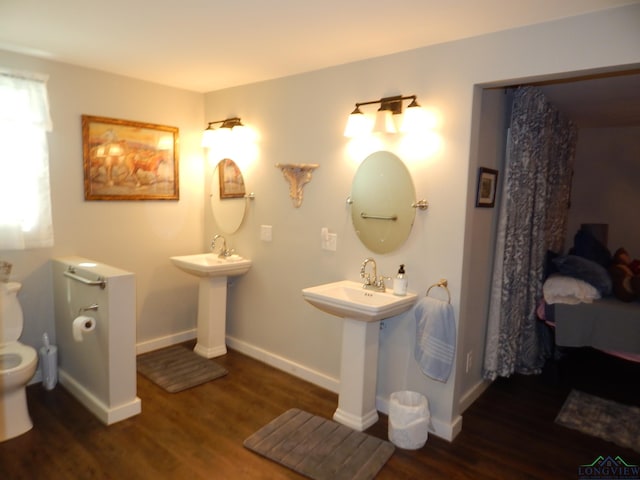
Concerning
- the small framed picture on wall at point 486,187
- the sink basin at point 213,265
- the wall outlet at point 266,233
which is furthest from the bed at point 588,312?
the sink basin at point 213,265

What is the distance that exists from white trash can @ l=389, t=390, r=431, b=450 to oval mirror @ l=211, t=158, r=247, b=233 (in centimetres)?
208

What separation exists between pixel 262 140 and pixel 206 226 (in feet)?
3.68

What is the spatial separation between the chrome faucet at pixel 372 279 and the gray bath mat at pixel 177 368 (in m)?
1.43

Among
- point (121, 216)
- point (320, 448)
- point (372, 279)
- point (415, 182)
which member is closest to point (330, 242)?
point (372, 279)

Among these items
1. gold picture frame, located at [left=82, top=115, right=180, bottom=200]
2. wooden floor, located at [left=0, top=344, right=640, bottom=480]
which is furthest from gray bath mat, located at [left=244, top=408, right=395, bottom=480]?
gold picture frame, located at [left=82, top=115, right=180, bottom=200]

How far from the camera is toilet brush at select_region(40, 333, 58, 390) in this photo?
9.78 feet

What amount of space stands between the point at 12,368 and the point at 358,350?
6.73ft

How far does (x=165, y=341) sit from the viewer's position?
3846 millimetres

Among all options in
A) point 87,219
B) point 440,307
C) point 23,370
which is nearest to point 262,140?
point 87,219

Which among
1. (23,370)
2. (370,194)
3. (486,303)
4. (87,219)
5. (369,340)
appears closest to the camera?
(23,370)

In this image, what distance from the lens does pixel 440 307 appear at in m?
2.43

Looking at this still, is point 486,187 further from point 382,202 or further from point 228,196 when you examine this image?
Answer: point 228,196

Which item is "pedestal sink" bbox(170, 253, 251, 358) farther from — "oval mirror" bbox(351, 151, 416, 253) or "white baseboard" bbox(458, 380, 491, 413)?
"white baseboard" bbox(458, 380, 491, 413)

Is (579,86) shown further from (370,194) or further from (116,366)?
(116,366)
